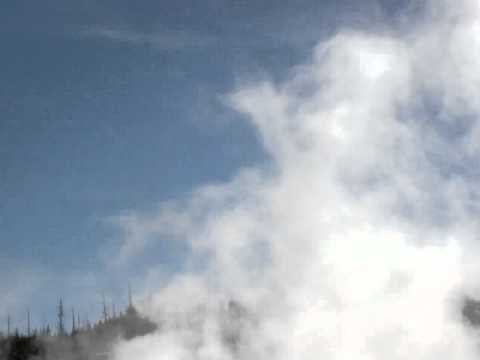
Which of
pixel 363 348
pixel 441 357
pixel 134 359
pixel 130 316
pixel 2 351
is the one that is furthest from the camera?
pixel 130 316

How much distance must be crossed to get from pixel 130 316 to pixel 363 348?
49906 mm

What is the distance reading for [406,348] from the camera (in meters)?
54.1

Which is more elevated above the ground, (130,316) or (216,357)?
(130,316)

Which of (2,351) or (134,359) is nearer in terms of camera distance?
(134,359)

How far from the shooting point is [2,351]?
238ft

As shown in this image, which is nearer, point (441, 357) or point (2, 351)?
point (441, 357)

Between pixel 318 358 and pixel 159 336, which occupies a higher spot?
pixel 159 336

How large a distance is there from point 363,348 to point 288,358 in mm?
7005

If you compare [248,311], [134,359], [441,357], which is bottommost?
[441,357]

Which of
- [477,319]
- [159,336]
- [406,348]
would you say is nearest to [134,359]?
[159,336]

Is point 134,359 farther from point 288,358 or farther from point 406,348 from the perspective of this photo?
point 406,348

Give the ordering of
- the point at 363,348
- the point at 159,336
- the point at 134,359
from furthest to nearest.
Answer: the point at 159,336, the point at 134,359, the point at 363,348

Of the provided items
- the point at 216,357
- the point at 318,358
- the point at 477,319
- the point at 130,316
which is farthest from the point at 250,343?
the point at 130,316

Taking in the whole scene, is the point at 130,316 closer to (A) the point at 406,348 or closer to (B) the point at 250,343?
(B) the point at 250,343
